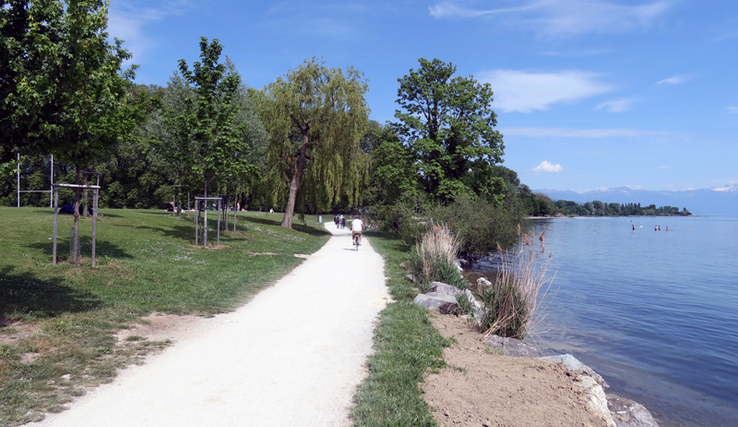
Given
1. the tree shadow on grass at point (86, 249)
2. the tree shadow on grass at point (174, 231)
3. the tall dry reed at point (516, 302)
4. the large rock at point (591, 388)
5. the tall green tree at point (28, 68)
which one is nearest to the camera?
the large rock at point (591, 388)

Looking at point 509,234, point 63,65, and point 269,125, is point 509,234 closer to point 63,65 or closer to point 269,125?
point 269,125

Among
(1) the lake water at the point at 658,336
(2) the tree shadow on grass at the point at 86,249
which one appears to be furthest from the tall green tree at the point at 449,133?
(2) the tree shadow on grass at the point at 86,249

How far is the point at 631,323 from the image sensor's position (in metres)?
13.4

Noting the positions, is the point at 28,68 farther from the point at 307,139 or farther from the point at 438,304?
the point at 307,139

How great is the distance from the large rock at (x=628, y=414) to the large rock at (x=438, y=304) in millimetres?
3956

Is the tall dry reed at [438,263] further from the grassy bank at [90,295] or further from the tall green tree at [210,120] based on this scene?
the tall green tree at [210,120]

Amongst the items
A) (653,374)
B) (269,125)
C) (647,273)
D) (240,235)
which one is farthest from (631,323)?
(269,125)

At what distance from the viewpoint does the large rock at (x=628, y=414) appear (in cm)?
556

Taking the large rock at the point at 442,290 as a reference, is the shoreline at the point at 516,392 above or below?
below

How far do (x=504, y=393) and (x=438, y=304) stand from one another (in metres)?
4.53

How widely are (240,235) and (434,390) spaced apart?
67.7ft

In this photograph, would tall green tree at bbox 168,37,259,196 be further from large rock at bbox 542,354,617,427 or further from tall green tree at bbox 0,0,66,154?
large rock at bbox 542,354,617,427

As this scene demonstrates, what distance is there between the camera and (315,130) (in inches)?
1204

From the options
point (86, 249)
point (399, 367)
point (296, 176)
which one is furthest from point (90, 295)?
point (296, 176)
